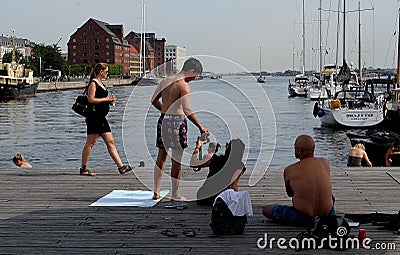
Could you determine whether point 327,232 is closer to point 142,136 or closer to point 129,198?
point 129,198

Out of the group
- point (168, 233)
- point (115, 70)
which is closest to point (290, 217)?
point (168, 233)

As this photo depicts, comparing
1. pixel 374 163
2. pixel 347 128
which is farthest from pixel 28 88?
pixel 374 163

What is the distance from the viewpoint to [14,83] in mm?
83375

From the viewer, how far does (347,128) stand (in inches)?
1496

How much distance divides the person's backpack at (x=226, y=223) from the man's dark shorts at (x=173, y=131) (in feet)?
5.07

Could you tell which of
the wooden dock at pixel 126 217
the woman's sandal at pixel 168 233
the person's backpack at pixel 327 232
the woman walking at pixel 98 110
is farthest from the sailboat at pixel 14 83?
the person's backpack at pixel 327 232

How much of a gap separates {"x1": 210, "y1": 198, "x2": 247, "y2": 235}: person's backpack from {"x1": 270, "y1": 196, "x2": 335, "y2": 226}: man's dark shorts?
52 cm

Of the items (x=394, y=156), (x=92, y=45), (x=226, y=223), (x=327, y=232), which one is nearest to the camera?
(x=327, y=232)

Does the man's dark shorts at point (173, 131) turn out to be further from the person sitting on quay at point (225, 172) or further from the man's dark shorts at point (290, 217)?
the man's dark shorts at point (290, 217)

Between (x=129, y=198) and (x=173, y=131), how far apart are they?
4.17 ft

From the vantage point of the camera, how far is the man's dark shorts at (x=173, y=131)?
774 cm

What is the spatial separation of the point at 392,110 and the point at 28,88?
192 ft

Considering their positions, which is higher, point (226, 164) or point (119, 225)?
point (226, 164)

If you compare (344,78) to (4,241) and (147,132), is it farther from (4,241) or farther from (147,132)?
(4,241)
